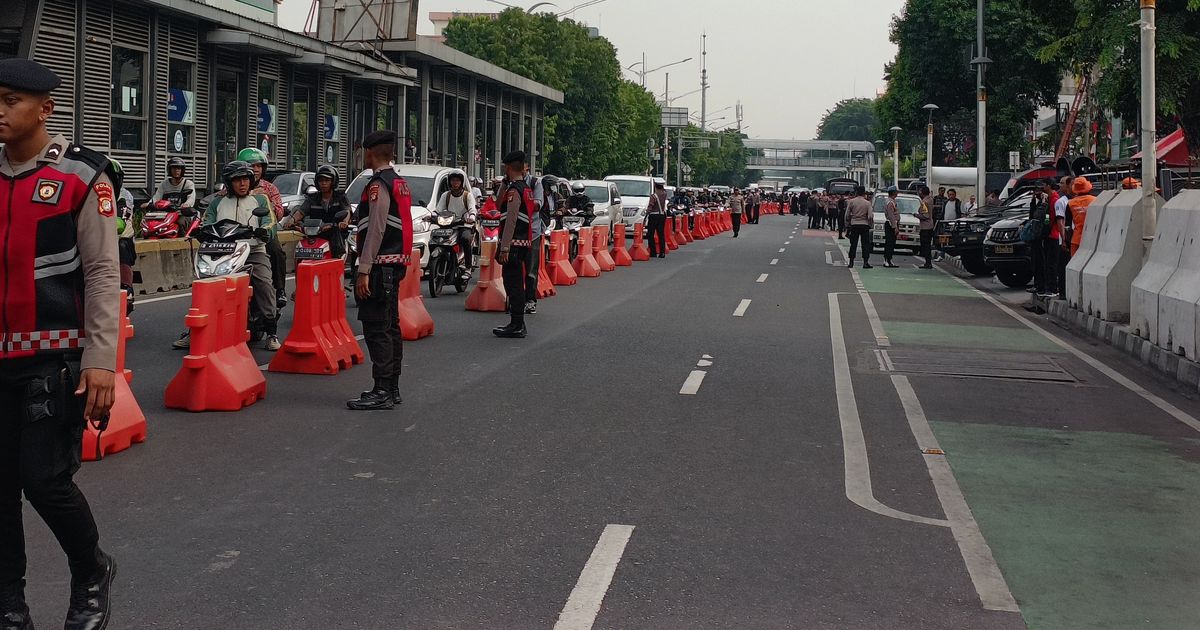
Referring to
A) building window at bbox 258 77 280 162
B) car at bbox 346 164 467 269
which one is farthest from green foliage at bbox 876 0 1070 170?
car at bbox 346 164 467 269

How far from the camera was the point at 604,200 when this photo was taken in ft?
121

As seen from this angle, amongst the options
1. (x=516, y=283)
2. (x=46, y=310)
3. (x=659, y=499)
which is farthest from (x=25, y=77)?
(x=516, y=283)

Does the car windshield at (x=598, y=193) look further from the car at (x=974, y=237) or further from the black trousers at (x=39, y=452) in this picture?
the black trousers at (x=39, y=452)

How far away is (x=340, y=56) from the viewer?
3866 centimetres

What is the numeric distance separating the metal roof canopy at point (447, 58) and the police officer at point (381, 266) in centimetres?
3416

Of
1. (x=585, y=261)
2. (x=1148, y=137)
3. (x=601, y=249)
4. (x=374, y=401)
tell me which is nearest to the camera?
(x=374, y=401)

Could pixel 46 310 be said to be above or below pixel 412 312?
above

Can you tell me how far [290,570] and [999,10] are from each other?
51788mm

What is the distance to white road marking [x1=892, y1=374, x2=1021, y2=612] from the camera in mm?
5379

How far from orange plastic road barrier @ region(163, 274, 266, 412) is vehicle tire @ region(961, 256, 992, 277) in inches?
842

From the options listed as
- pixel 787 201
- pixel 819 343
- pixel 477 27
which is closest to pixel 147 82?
pixel 819 343

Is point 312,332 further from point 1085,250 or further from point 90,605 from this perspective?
point 1085,250

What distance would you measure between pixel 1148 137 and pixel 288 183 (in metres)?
16.5

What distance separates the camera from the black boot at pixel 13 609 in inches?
171
